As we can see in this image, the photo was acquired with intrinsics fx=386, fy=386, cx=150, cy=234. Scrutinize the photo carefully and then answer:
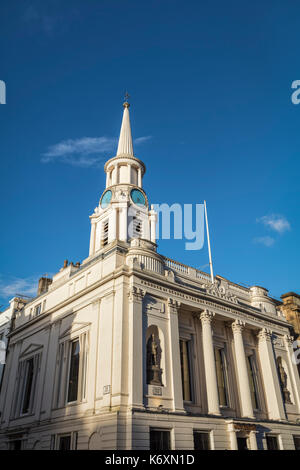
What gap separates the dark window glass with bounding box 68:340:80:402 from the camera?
2763 cm

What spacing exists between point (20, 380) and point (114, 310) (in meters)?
14.7

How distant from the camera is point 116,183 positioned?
43312 mm

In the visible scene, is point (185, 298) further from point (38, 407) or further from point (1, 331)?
point (1, 331)

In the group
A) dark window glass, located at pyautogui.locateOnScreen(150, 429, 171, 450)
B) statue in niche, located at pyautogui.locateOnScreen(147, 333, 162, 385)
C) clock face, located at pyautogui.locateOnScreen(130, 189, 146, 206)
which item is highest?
clock face, located at pyautogui.locateOnScreen(130, 189, 146, 206)

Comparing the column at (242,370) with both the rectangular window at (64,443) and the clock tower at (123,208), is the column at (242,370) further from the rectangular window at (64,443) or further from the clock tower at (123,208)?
the rectangular window at (64,443)

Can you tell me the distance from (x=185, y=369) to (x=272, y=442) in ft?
30.9

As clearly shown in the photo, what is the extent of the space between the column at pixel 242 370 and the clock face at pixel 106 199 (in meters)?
18.5

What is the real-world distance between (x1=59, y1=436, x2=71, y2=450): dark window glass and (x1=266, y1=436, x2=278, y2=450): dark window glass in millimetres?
15168

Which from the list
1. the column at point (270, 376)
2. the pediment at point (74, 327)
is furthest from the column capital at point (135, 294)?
the column at point (270, 376)

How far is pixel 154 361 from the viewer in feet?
84.7

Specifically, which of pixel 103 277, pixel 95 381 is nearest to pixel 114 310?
pixel 103 277

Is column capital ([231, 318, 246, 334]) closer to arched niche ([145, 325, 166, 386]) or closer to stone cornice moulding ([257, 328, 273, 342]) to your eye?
stone cornice moulding ([257, 328, 273, 342])

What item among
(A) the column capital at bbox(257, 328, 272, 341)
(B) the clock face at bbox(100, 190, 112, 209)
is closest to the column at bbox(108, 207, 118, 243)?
(B) the clock face at bbox(100, 190, 112, 209)

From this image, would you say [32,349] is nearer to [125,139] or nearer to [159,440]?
[159,440]
